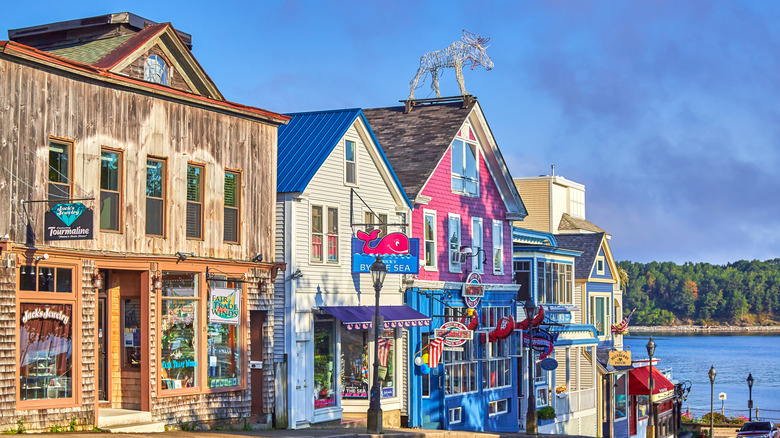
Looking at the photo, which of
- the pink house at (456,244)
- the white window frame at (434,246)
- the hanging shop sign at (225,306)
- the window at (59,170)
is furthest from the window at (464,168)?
the window at (59,170)

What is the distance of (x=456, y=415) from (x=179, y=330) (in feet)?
48.4

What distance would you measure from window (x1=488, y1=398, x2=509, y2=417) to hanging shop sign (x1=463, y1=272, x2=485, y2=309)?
4476mm

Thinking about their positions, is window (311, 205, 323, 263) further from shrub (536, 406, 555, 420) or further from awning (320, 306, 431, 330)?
shrub (536, 406, 555, 420)

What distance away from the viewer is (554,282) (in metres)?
46.1

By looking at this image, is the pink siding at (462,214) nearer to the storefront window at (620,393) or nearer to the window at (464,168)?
the window at (464,168)

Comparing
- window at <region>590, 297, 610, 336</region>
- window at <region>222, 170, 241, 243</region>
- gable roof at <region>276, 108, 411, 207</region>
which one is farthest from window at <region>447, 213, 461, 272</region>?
window at <region>590, 297, 610, 336</region>

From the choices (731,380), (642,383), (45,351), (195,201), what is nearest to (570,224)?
(642,383)

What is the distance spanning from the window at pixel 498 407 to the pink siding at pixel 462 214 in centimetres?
468

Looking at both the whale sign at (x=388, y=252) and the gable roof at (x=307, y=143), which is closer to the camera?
the gable roof at (x=307, y=143)

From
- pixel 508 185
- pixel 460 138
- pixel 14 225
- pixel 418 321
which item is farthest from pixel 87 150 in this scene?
pixel 508 185

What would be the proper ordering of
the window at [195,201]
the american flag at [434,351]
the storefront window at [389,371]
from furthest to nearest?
the american flag at [434,351] < the storefront window at [389,371] < the window at [195,201]

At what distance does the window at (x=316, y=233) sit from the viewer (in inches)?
1187

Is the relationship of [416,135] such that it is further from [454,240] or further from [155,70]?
[155,70]

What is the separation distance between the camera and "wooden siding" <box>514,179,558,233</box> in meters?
61.6
